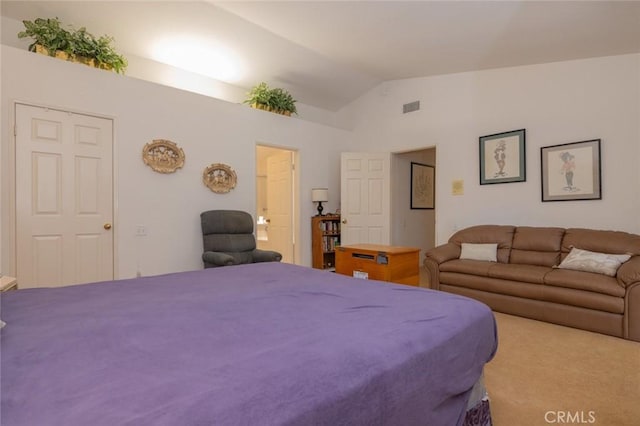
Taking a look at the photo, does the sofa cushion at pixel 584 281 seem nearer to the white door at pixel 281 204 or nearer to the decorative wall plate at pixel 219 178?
the white door at pixel 281 204

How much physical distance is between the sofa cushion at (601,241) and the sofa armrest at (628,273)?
0.32 metres

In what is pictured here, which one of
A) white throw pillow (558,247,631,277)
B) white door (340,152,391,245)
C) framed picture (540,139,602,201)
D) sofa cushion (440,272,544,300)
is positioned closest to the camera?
white throw pillow (558,247,631,277)

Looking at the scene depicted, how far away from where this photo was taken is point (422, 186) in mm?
6652

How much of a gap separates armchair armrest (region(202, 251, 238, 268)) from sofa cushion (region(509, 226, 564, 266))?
335cm

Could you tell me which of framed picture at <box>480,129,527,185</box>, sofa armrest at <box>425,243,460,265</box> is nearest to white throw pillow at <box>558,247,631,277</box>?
sofa armrest at <box>425,243,460,265</box>

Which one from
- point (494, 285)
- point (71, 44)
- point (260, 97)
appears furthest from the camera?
point (260, 97)

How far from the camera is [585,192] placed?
12.5 feet

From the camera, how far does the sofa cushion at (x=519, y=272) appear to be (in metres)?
3.22

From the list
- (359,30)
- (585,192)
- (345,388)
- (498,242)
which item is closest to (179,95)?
(359,30)

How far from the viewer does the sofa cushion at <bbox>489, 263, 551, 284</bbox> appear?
10.6 ft

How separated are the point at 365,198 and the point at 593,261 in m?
3.27

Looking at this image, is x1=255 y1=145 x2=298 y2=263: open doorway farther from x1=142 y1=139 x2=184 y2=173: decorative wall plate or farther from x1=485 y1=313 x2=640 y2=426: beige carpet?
x1=485 y1=313 x2=640 y2=426: beige carpet

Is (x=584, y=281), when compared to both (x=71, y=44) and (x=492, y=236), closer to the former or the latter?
(x=492, y=236)

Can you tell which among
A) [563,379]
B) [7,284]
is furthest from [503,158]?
[7,284]
